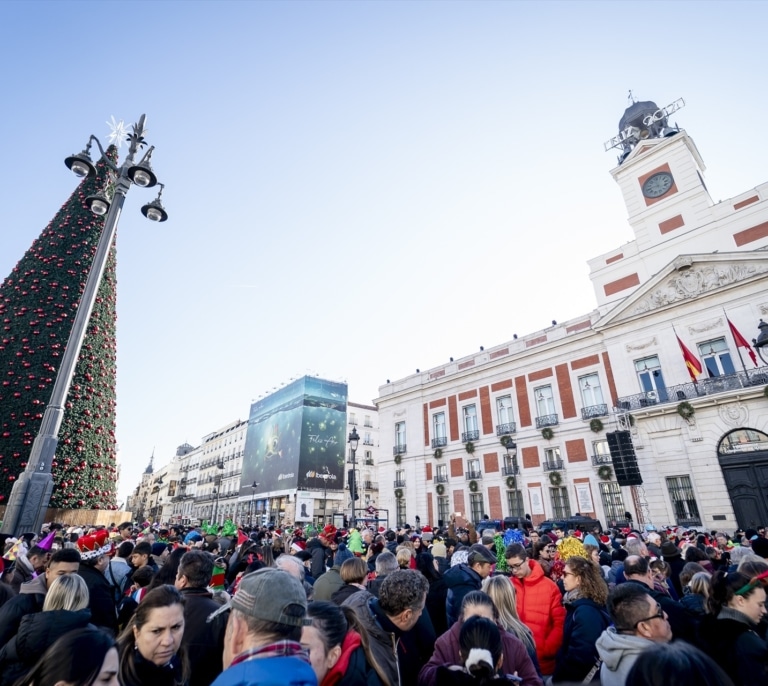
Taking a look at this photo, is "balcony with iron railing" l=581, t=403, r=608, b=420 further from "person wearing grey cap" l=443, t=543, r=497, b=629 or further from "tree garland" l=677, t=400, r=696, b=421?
"person wearing grey cap" l=443, t=543, r=497, b=629

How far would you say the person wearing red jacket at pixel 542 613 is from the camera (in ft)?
12.3

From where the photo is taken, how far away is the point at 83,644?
6.05 ft

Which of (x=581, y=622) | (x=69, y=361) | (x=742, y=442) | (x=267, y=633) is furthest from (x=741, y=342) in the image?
(x=69, y=361)

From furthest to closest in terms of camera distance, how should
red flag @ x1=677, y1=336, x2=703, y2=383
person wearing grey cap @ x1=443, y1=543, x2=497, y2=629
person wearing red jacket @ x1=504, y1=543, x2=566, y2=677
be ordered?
red flag @ x1=677, y1=336, x2=703, y2=383 < person wearing grey cap @ x1=443, y1=543, x2=497, y2=629 < person wearing red jacket @ x1=504, y1=543, x2=566, y2=677

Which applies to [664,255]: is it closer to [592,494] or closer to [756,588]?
[592,494]

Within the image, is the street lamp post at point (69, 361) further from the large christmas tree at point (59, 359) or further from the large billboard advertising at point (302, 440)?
the large billboard advertising at point (302, 440)

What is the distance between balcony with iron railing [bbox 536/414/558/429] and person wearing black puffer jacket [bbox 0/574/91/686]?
2542 cm

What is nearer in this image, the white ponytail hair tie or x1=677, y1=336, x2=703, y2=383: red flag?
the white ponytail hair tie

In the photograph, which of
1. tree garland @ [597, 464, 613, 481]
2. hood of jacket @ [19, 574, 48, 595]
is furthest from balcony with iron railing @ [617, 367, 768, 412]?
hood of jacket @ [19, 574, 48, 595]

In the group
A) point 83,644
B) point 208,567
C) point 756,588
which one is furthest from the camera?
point 208,567

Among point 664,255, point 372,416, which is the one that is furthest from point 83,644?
point 372,416

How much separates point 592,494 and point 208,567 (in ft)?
77.0

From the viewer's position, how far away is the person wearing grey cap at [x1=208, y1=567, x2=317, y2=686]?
1386 millimetres

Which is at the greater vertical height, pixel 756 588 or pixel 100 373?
pixel 100 373
